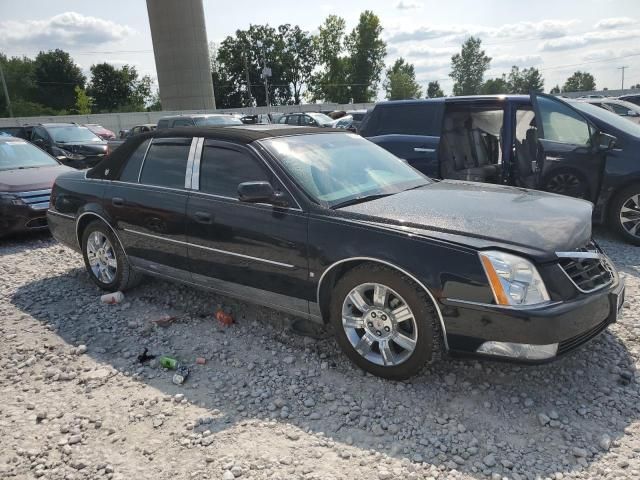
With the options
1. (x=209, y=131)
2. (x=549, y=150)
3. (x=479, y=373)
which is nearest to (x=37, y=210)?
(x=209, y=131)

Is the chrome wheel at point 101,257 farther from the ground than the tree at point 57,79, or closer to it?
closer to it

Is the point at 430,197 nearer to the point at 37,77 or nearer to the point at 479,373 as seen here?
the point at 479,373

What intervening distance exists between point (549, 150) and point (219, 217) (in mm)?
4435

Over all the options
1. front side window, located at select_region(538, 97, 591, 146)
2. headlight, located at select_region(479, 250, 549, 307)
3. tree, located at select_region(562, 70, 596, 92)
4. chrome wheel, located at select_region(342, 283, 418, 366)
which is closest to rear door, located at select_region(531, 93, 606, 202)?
front side window, located at select_region(538, 97, 591, 146)

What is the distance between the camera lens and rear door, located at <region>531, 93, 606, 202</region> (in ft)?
19.8

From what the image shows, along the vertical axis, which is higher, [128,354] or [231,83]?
[231,83]

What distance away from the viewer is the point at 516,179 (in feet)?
21.2

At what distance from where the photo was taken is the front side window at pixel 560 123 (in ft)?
20.2

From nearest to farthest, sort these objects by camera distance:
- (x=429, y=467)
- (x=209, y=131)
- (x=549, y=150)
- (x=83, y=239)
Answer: (x=429, y=467)
(x=209, y=131)
(x=83, y=239)
(x=549, y=150)

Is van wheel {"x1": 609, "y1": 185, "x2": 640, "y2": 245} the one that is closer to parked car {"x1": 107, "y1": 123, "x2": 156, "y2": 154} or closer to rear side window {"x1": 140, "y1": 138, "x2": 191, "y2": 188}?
rear side window {"x1": 140, "y1": 138, "x2": 191, "y2": 188}

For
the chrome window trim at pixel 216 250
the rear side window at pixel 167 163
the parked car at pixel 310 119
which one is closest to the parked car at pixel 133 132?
the parked car at pixel 310 119

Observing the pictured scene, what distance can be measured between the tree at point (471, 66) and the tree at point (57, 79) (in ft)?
224

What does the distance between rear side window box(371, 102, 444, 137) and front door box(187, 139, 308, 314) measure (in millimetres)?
3697

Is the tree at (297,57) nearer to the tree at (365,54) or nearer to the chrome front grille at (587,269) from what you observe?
the tree at (365,54)
